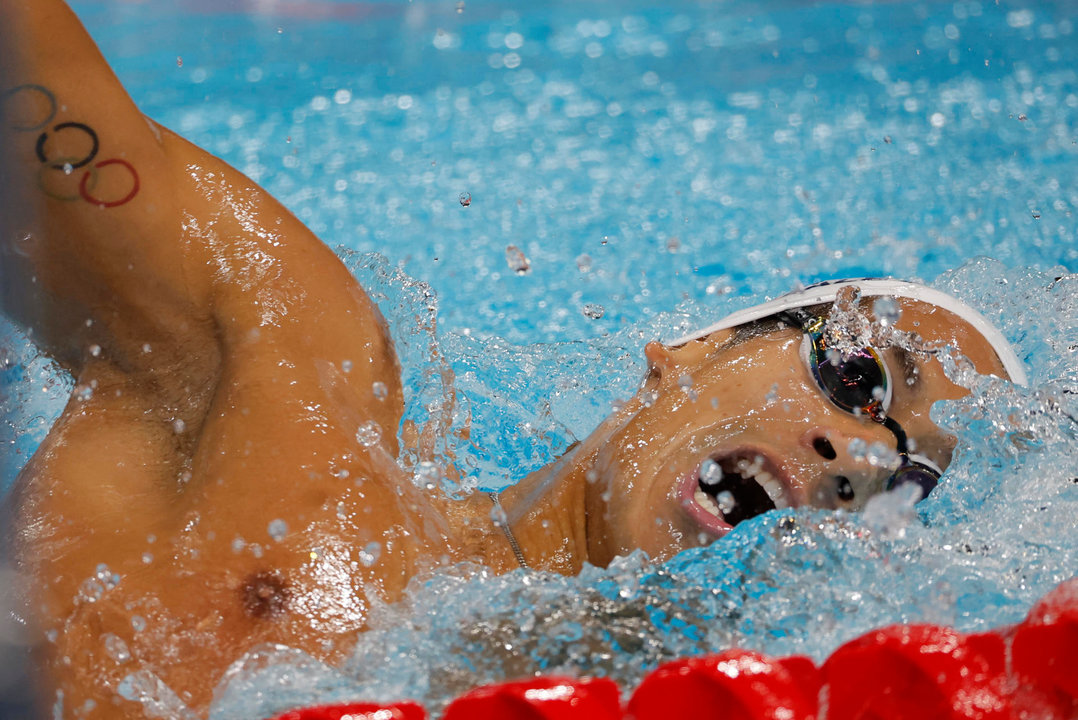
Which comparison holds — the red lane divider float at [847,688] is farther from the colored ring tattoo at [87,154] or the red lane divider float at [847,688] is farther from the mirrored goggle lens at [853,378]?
the colored ring tattoo at [87,154]

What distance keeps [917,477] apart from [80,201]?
3.90ft

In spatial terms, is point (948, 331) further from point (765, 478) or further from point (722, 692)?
point (722, 692)

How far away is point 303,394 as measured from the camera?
127 centimetres

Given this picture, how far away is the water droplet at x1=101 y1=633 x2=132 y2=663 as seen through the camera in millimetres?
1067

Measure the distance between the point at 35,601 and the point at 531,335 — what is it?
1.67 m

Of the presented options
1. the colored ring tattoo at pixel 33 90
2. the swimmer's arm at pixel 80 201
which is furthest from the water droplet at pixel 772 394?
the colored ring tattoo at pixel 33 90

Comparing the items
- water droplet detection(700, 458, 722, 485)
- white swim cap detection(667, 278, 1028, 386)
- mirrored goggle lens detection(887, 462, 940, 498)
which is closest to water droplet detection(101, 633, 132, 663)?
water droplet detection(700, 458, 722, 485)

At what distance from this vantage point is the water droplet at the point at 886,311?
4.45ft

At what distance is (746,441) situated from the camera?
127 centimetres

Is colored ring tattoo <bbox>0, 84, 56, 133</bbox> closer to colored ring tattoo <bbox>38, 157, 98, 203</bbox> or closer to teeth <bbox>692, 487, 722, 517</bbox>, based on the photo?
colored ring tattoo <bbox>38, 157, 98, 203</bbox>

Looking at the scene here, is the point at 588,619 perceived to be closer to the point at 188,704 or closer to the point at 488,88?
the point at 188,704

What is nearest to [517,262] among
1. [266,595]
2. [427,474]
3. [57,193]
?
[427,474]

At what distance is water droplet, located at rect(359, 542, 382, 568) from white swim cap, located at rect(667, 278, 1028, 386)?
1.83ft

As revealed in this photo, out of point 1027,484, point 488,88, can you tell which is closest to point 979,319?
point 1027,484
